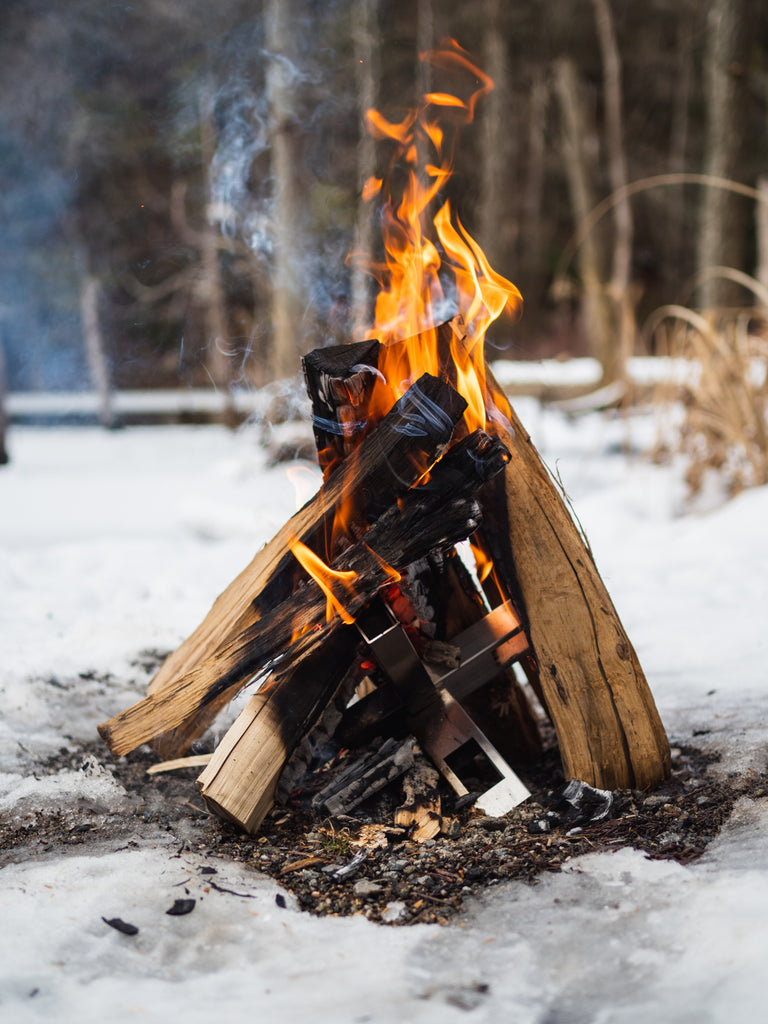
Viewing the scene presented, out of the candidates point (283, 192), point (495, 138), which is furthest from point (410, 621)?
point (495, 138)

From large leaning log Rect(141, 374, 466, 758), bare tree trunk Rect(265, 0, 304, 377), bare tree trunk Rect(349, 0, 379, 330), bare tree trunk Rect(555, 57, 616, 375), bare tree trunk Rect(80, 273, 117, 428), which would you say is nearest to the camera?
large leaning log Rect(141, 374, 466, 758)

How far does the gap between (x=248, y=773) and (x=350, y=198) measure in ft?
40.1

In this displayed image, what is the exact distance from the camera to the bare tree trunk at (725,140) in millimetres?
6535

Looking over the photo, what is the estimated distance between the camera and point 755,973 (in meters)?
1.16

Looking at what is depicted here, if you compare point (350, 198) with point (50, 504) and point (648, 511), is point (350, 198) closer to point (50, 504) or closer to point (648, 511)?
point (50, 504)

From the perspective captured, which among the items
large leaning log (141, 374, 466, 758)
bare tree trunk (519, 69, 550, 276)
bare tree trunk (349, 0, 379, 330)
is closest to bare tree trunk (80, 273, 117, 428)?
bare tree trunk (349, 0, 379, 330)

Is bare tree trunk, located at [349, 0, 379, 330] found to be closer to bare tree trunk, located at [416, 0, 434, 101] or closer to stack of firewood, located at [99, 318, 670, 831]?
bare tree trunk, located at [416, 0, 434, 101]

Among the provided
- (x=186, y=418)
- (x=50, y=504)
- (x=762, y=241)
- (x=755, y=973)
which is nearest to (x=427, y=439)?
(x=755, y=973)

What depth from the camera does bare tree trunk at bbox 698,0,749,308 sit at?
654cm

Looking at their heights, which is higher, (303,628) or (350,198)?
(350,198)

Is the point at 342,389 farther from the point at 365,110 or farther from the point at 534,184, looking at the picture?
the point at 534,184

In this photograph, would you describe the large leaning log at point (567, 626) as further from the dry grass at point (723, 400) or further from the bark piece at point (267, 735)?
the dry grass at point (723, 400)

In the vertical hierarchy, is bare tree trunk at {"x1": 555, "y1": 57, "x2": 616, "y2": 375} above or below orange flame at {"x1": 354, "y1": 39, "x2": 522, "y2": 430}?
above

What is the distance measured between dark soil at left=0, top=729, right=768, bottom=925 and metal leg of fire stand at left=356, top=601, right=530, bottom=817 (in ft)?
0.18
